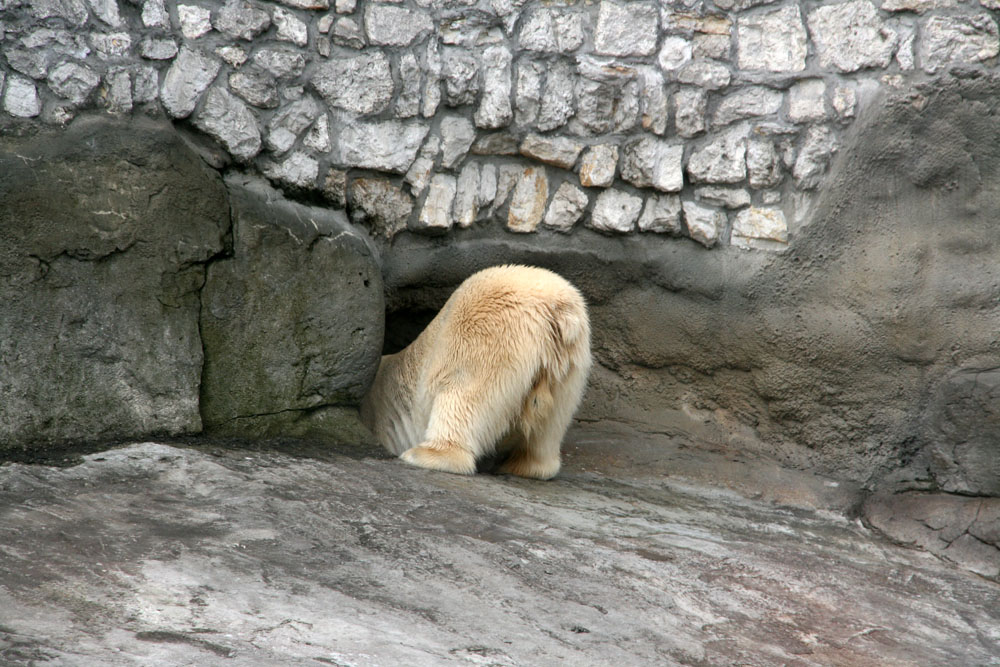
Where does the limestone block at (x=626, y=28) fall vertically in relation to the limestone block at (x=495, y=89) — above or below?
above

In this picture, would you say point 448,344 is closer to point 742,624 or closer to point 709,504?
point 709,504

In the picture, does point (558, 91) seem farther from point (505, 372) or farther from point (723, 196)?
point (505, 372)

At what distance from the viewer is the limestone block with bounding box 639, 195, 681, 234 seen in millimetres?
5418

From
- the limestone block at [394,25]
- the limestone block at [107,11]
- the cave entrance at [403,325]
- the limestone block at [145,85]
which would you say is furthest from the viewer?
the cave entrance at [403,325]

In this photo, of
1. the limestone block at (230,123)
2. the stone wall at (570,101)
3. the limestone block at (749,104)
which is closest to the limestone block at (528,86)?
the stone wall at (570,101)

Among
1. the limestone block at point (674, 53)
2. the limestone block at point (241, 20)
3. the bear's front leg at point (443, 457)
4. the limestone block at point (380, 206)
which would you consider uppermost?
the limestone block at point (674, 53)

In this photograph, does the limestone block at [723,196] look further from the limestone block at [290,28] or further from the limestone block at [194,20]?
the limestone block at [194,20]

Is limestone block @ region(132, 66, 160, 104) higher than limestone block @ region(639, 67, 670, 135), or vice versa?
limestone block @ region(639, 67, 670, 135)

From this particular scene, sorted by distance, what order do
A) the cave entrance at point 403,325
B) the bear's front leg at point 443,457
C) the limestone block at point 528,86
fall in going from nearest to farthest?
the bear's front leg at point 443,457
the limestone block at point 528,86
the cave entrance at point 403,325

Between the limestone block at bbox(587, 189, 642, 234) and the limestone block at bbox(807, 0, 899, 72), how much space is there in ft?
4.07

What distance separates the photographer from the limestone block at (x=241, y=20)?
4777 mm

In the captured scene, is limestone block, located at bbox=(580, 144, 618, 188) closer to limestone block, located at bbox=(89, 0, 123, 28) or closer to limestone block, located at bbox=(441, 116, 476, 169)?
limestone block, located at bbox=(441, 116, 476, 169)

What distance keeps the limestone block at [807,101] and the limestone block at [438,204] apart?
1.89 m

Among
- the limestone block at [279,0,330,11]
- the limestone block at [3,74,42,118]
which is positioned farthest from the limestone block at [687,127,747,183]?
the limestone block at [3,74,42,118]
